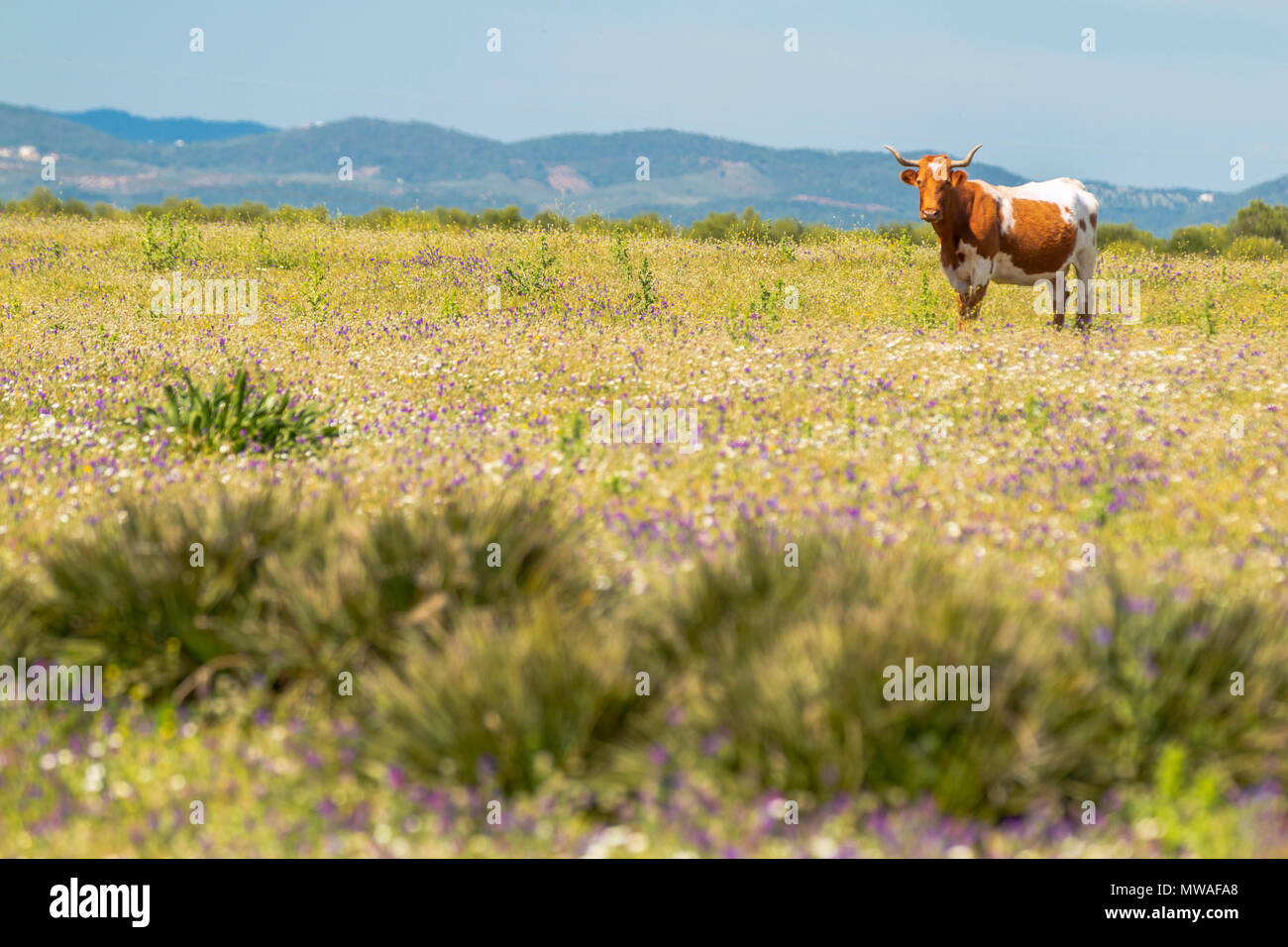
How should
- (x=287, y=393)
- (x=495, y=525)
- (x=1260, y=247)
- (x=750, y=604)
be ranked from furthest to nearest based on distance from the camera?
1. (x=1260, y=247)
2. (x=287, y=393)
3. (x=495, y=525)
4. (x=750, y=604)

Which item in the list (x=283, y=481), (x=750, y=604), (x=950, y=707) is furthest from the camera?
(x=283, y=481)

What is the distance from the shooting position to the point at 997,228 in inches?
594

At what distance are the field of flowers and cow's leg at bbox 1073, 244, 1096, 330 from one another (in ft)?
17.3

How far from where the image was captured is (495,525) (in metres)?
5.78

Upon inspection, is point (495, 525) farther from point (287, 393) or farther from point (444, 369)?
point (444, 369)

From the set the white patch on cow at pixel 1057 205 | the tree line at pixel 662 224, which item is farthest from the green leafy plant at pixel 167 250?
the white patch on cow at pixel 1057 205

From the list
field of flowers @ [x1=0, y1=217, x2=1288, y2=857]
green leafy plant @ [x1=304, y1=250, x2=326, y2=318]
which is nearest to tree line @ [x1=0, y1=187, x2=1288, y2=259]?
green leafy plant @ [x1=304, y1=250, x2=326, y2=318]

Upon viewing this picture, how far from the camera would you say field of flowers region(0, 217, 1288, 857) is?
12.6ft

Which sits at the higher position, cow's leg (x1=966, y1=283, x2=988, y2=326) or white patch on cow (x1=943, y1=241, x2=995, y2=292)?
white patch on cow (x1=943, y1=241, x2=995, y2=292)

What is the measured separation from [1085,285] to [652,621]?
14.1 meters

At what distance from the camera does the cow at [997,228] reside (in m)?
14.6

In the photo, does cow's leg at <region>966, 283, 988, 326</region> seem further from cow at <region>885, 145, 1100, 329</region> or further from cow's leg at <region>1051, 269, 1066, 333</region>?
cow's leg at <region>1051, 269, 1066, 333</region>
